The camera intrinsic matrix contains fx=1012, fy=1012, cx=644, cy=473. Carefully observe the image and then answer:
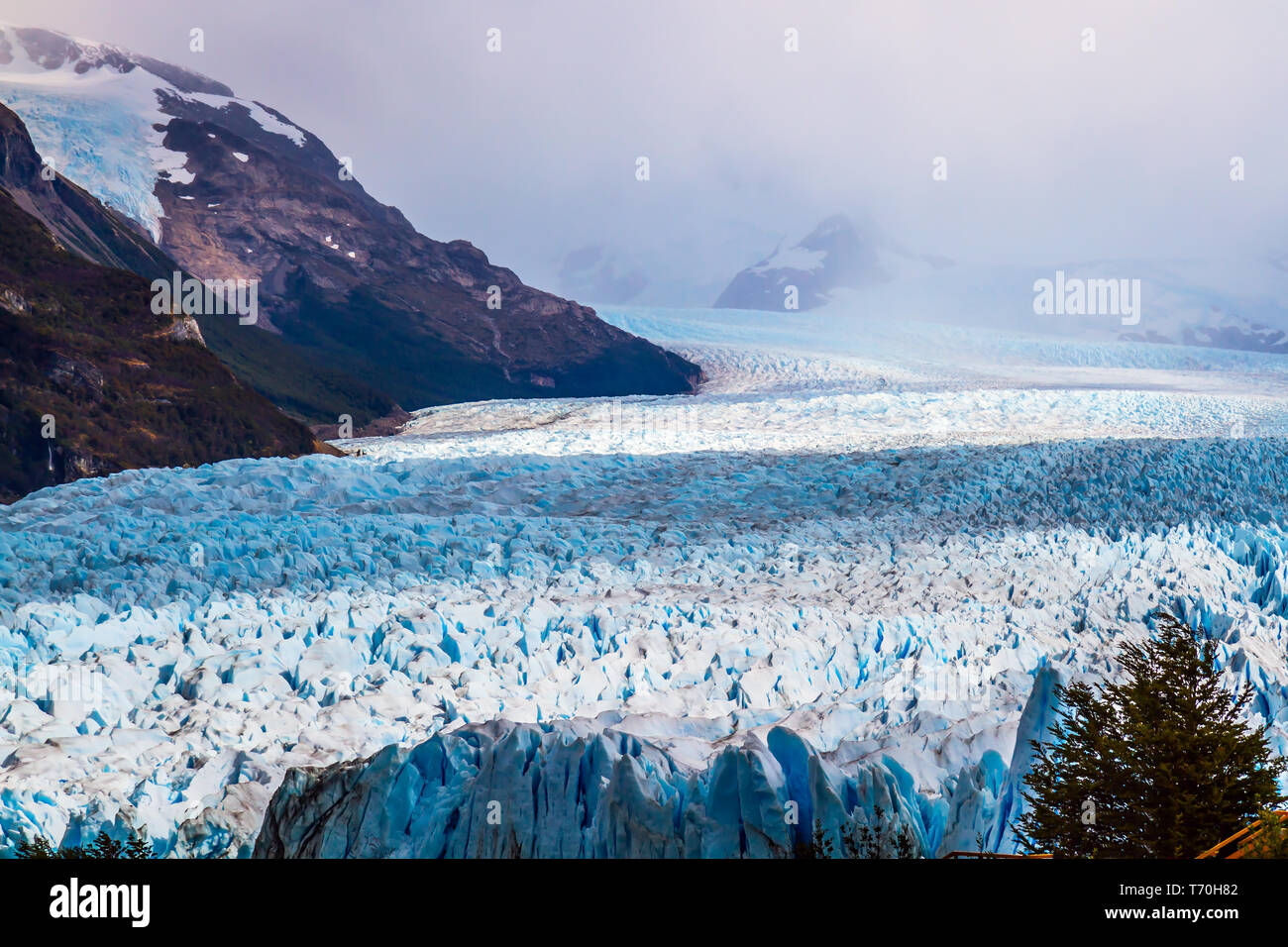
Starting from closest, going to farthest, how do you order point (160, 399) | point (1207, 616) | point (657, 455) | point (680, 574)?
1. point (1207, 616)
2. point (680, 574)
3. point (657, 455)
4. point (160, 399)

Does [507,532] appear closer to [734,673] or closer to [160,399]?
[734,673]

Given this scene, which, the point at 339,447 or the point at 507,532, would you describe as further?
the point at 339,447

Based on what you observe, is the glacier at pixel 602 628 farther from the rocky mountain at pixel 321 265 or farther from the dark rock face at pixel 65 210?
the rocky mountain at pixel 321 265

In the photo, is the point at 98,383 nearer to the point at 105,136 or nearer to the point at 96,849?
the point at 96,849

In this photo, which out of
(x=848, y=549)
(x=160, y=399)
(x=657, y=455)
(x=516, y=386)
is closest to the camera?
(x=848, y=549)

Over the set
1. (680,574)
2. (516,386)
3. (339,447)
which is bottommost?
(680,574)

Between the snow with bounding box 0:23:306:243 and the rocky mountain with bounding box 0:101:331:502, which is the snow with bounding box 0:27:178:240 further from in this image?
the rocky mountain with bounding box 0:101:331:502

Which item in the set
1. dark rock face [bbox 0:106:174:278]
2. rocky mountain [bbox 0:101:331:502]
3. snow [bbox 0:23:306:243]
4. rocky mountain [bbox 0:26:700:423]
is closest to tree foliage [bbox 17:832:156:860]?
rocky mountain [bbox 0:101:331:502]
